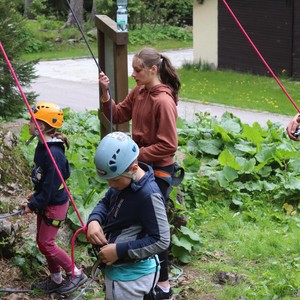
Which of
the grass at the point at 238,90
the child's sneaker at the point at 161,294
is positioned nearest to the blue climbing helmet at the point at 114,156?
the child's sneaker at the point at 161,294

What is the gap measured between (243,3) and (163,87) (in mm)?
17390

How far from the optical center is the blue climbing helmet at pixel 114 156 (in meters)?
3.53

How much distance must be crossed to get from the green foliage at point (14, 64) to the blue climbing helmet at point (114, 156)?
676 centimetres

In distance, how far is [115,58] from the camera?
21.7ft

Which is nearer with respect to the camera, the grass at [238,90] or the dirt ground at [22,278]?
the dirt ground at [22,278]

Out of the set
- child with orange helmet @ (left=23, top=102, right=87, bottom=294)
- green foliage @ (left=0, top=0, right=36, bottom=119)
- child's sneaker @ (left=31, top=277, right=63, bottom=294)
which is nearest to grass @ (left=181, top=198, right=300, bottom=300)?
child's sneaker @ (left=31, top=277, right=63, bottom=294)

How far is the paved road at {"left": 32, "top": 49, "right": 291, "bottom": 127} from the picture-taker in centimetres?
1498

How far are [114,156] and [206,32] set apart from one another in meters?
19.7

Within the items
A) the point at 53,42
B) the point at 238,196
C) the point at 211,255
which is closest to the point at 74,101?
the point at 238,196

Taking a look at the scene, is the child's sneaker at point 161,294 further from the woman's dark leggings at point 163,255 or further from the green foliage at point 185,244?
the green foliage at point 185,244

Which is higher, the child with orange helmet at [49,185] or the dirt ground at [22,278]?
the child with orange helmet at [49,185]

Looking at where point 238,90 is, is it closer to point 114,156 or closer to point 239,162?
point 239,162

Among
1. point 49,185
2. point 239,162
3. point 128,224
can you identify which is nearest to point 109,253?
point 128,224

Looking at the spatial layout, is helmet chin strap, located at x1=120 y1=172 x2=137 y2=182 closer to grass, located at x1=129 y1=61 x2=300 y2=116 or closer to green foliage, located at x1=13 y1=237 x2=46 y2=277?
green foliage, located at x1=13 y1=237 x2=46 y2=277
